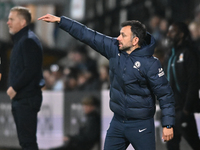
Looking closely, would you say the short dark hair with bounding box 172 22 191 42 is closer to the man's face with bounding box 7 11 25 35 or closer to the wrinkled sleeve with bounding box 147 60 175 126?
the wrinkled sleeve with bounding box 147 60 175 126

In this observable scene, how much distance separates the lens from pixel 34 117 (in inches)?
211

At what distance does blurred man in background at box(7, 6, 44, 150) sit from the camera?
521 cm

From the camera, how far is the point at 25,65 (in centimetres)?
519

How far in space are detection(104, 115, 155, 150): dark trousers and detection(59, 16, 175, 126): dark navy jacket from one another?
0.24 feet

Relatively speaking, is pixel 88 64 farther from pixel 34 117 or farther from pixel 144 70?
pixel 144 70

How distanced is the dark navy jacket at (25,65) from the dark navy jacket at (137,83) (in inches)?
40.4

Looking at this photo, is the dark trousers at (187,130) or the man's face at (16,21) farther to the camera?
the dark trousers at (187,130)

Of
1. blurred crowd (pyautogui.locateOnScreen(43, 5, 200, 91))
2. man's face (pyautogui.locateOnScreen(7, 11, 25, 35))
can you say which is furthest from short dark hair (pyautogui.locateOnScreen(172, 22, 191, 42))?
man's face (pyautogui.locateOnScreen(7, 11, 25, 35))

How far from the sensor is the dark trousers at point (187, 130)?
18.7ft

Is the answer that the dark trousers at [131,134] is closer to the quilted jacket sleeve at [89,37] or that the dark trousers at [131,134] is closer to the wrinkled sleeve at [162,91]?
the wrinkled sleeve at [162,91]

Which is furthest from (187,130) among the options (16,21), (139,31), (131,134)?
(16,21)

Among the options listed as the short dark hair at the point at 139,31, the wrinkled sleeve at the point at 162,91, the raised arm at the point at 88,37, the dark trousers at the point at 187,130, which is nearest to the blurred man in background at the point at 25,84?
the raised arm at the point at 88,37

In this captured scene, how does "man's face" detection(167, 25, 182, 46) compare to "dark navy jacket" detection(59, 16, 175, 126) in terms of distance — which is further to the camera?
"man's face" detection(167, 25, 182, 46)

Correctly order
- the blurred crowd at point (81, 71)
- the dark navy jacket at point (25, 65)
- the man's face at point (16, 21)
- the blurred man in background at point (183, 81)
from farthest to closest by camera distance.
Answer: the blurred crowd at point (81, 71)
the blurred man in background at point (183, 81)
the man's face at point (16, 21)
the dark navy jacket at point (25, 65)
